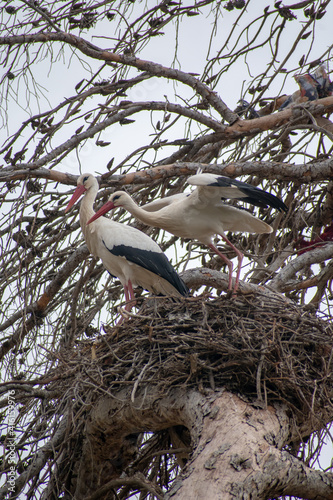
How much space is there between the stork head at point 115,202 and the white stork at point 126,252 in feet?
0.34

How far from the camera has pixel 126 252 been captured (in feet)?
18.4

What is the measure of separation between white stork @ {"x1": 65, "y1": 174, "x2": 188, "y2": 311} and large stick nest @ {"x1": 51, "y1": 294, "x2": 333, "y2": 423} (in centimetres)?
101

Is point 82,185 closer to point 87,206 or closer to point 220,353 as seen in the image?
point 87,206

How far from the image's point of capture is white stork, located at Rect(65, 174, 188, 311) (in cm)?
557

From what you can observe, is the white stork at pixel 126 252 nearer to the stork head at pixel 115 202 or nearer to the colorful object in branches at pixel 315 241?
the stork head at pixel 115 202

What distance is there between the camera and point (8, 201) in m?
5.08

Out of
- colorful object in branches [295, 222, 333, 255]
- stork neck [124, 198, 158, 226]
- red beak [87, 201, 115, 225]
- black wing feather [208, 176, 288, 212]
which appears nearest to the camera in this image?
black wing feather [208, 176, 288, 212]

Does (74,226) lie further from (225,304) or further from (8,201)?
(225,304)

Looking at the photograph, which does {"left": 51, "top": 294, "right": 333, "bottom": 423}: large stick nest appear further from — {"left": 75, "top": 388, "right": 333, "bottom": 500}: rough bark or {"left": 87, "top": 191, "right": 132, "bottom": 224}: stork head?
{"left": 87, "top": 191, "right": 132, "bottom": 224}: stork head

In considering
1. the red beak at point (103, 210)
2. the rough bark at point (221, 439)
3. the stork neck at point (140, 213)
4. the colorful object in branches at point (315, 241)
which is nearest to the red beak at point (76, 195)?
the red beak at point (103, 210)

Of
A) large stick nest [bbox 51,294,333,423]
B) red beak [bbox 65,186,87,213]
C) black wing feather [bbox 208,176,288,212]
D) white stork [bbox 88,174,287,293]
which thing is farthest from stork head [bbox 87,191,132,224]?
large stick nest [bbox 51,294,333,423]

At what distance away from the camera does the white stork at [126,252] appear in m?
5.57

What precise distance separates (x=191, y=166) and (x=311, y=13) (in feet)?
5.53

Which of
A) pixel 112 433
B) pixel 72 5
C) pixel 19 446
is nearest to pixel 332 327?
pixel 112 433
